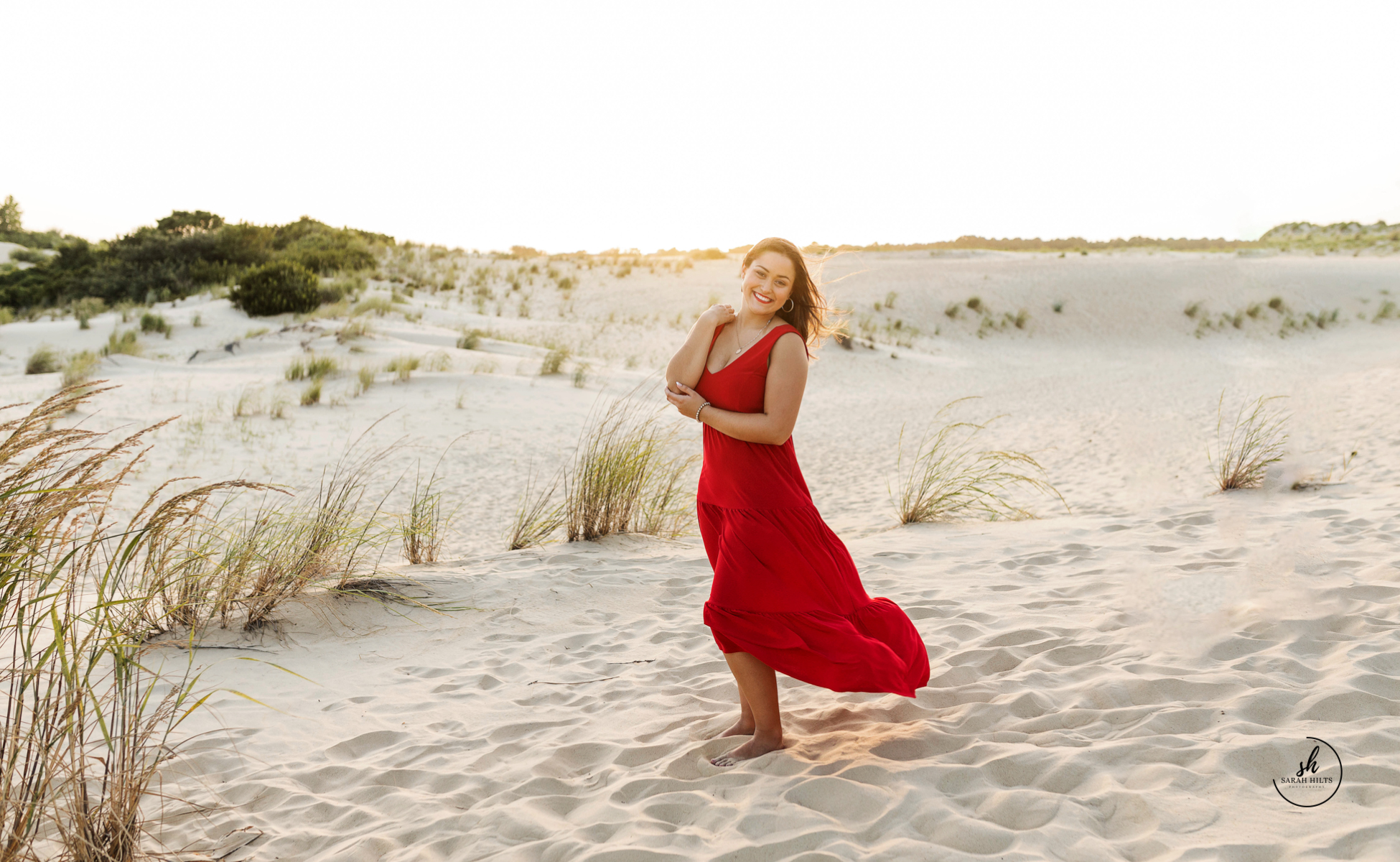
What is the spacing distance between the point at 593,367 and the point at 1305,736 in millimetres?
13471

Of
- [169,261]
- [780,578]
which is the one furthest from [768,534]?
[169,261]

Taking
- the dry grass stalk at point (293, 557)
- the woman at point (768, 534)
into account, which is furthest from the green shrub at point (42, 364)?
the woman at point (768, 534)

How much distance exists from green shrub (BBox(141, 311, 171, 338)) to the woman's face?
1617 centimetres

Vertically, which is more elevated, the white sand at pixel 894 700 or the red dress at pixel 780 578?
the red dress at pixel 780 578

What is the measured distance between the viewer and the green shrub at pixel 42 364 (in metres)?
11.7

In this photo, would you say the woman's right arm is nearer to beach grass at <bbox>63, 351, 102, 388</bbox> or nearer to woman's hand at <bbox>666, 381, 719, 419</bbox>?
woman's hand at <bbox>666, 381, 719, 419</bbox>

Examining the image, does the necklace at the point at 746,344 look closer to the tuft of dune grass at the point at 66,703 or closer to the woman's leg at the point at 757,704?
the woman's leg at the point at 757,704

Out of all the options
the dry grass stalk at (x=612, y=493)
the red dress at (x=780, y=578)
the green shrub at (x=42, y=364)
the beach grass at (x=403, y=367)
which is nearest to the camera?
the red dress at (x=780, y=578)

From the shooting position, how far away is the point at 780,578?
8.95 feet

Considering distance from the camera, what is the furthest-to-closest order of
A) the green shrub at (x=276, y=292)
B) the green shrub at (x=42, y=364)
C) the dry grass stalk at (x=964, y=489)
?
the green shrub at (x=276, y=292) → the green shrub at (x=42, y=364) → the dry grass stalk at (x=964, y=489)

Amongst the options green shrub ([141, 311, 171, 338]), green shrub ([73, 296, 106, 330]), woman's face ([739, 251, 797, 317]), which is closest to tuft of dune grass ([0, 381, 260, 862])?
woman's face ([739, 251, 797, 317])

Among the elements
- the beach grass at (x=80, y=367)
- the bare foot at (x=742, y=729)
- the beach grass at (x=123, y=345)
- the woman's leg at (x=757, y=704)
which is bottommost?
the bare foot at (x=742, y=729)

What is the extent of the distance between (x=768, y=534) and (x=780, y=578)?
15 cm

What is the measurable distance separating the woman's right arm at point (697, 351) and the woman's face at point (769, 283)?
0.11 m
